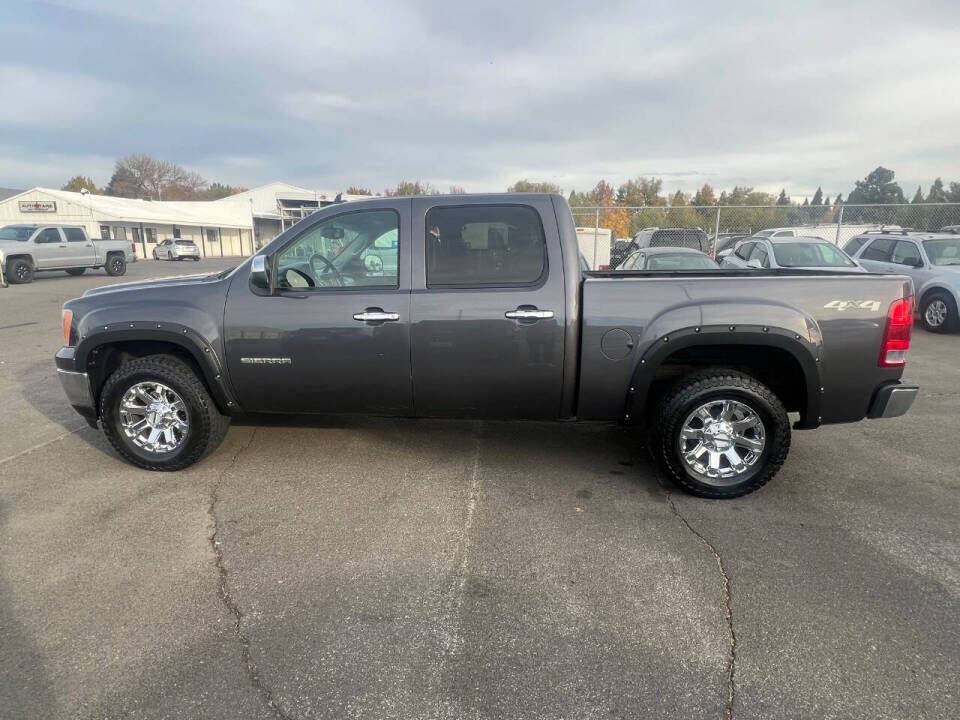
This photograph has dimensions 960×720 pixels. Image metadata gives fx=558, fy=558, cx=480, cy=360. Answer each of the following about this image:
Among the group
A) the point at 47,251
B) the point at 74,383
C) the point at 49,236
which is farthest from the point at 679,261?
the point at 49,236

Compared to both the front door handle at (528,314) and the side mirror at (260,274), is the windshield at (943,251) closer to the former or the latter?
the front door handle at (528,314)

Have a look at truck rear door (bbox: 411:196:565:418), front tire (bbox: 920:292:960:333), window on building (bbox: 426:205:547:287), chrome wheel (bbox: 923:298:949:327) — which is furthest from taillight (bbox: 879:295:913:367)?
chrome wheel (bbox: 923:298:949:327)

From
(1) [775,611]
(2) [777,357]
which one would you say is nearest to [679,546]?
(1) [775,611]

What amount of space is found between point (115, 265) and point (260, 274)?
2263 cm

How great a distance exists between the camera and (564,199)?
3.73 metres

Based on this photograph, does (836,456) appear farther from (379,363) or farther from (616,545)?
(379,363)

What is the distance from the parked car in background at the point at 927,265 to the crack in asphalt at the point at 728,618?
826cm

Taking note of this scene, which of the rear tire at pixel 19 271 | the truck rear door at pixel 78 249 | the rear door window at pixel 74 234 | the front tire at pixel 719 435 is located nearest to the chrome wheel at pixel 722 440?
the front tire at pixel 719 435

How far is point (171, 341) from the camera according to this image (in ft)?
12.5

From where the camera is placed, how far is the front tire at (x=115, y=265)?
854 inches

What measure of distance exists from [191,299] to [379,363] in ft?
4.57

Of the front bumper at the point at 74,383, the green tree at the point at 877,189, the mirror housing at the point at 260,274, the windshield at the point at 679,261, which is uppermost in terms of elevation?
the green tree at the point at 877,189

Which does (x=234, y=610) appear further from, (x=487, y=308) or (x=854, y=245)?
(x=854, y=245)

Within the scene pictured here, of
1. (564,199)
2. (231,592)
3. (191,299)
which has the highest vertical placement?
(564,199)
